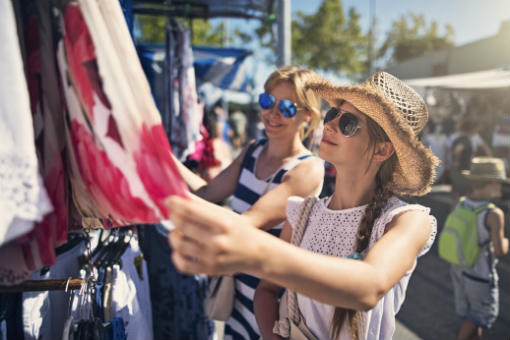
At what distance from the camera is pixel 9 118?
0.66 m

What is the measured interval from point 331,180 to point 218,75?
260 cm

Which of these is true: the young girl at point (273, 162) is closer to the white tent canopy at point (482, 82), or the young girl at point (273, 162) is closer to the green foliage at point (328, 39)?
the white tent canopy at point (482, 82)

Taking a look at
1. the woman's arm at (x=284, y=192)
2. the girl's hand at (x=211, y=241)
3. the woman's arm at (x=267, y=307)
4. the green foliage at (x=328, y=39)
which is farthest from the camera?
the green foliage at (x=328, y=39)

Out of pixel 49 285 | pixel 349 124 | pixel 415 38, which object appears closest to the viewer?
pixel 49 285

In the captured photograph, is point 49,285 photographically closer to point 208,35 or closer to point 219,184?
point 219,184

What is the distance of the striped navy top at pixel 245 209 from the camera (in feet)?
6.19

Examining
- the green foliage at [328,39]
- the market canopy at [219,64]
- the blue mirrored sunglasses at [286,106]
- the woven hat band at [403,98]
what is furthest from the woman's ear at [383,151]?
the green foliage at [328,39]

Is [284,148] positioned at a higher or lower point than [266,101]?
lower

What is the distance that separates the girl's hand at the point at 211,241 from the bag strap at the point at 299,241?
84 cm

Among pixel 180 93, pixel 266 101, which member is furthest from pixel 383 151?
pixel 180 93

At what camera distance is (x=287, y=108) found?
196 cm

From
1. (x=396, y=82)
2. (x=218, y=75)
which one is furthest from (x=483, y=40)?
(x=396, y=82)

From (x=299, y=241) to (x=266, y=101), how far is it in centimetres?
91

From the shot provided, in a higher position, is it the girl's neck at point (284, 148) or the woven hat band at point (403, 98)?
the woven hat band at point (403, 98)
